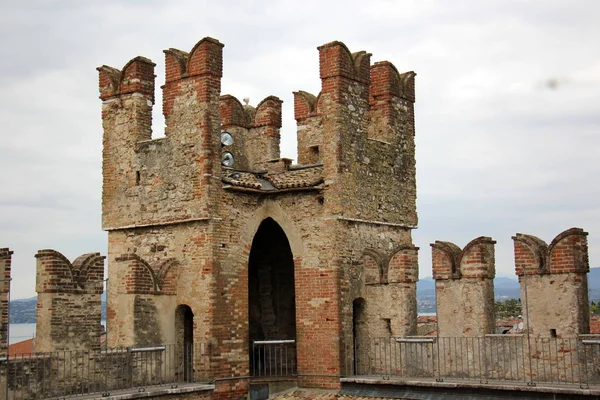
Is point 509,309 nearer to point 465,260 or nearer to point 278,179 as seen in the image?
point 278,179

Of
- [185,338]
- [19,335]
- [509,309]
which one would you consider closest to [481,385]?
[185,338]

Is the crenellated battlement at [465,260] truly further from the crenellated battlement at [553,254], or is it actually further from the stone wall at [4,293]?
the stone wall at [4,293]

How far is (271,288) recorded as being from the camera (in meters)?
23.1

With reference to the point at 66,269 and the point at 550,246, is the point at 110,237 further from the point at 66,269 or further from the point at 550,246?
the point at 550,246

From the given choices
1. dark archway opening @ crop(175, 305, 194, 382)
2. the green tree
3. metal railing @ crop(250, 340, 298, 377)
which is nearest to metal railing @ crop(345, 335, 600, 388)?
metal railing @ crop(250, 340, 298, 377)

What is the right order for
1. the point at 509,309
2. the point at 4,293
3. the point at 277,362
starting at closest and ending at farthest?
the point at 4,293, the point at 277,362, the point at 509,309

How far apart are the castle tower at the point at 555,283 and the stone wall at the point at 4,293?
967 cm

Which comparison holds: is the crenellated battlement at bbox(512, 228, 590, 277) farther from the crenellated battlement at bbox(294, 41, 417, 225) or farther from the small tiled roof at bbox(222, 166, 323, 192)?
the small tiled roof at bbox(222, 166, 323, 192)

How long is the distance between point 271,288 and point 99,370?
6386 millimetres

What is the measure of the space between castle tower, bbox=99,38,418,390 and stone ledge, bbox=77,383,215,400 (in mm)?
521

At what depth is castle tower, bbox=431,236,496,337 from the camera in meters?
17.9

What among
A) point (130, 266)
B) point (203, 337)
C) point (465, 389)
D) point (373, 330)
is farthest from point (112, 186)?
point (465, 389)

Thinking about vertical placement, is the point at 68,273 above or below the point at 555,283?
above

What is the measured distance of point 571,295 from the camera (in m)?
16.6
